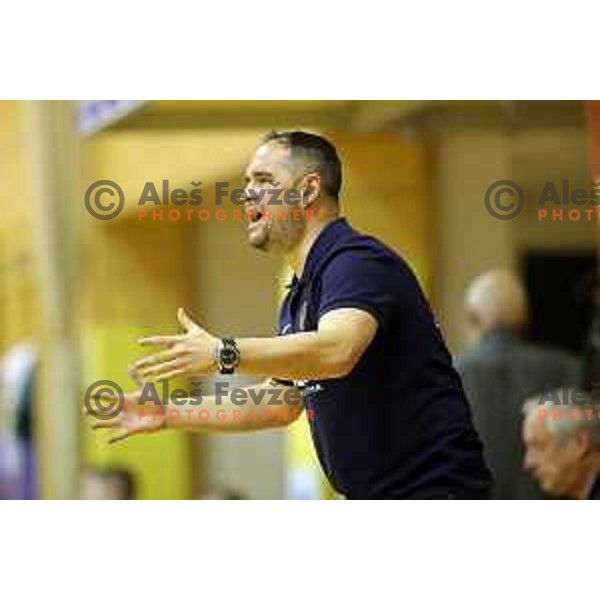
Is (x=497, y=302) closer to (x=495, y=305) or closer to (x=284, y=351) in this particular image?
(x=495, y=305)

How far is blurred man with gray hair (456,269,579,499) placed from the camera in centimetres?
518

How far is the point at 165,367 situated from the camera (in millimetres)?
3117

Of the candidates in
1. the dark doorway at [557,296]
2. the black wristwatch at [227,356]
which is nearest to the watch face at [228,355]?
the black wristwatch at [227,356]

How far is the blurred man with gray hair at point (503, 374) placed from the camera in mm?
5180

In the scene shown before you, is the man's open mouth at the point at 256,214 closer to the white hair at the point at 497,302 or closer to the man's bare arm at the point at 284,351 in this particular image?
the man's bare arm at the point at 284,351

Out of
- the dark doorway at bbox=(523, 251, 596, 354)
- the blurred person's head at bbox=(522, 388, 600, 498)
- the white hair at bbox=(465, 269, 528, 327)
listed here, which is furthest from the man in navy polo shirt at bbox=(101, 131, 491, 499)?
the dark doorway at bbox=(523, 251, 596, 354)

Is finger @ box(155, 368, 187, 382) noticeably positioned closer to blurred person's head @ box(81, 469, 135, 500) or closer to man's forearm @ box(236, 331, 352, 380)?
man's forearm @ box(236, 331, 352, 380)

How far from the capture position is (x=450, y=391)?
11.6 ft

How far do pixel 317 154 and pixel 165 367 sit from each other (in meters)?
0.54
